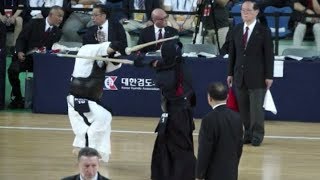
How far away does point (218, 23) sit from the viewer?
17.7 m

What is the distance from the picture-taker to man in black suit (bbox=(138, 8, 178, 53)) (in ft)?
53.3

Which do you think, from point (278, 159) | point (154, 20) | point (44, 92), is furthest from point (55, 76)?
point (278, 159)

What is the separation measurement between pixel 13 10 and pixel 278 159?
281 inches

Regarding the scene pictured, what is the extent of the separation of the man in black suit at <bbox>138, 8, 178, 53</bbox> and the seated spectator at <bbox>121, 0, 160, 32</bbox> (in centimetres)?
130

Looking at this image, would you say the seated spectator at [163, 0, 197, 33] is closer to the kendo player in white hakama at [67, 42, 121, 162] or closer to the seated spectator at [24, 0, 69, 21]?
the seated spectator at [24, 0, 69, 21]

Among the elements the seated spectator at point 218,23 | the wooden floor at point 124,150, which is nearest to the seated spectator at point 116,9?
the seated spectator at point 218,23

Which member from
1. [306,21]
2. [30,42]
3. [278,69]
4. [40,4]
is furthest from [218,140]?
[40,4]

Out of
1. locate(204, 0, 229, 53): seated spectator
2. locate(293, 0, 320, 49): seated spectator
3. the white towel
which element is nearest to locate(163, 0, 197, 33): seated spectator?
locate(204, 0, 229, 53): seated spectator

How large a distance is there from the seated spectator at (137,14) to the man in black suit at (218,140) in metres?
8.36

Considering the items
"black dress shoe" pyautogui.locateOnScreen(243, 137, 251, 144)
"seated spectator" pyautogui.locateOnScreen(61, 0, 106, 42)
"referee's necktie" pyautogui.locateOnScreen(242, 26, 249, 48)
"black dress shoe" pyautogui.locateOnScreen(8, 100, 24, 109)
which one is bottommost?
"black dress shoe" pyautogui.locateOnScreen(8, 100, 24, 109)

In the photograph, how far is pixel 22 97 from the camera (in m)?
16.9

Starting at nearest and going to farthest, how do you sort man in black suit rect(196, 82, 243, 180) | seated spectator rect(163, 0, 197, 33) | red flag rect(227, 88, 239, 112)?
man in black suit rect(196, 82, 243, 180) < red flag rect(227, 88, 239, 112) < seated spectator rect(163, 0, 197, 33)

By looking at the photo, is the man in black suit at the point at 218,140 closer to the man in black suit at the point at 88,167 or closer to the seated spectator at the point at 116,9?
the man in black suit at the point at 88,167

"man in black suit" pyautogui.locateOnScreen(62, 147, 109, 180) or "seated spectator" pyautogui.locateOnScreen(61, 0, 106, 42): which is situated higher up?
"man in black suit" pyautogui.locateOnScreen(62, 147, 109, 180)
